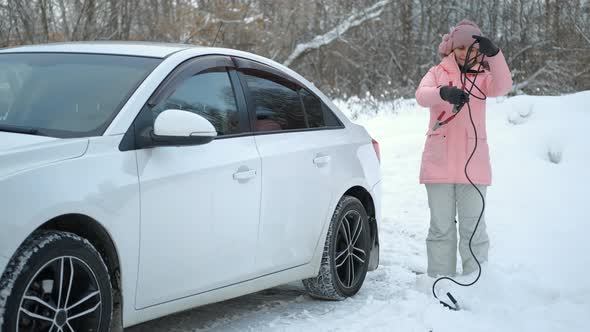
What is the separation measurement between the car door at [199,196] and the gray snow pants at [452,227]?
72.7 inches

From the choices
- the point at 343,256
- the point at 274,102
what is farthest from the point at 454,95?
the point at 343,256

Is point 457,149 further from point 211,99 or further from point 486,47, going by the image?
point 211,99

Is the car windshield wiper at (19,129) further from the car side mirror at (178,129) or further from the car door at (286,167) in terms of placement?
the car door at (286,167)

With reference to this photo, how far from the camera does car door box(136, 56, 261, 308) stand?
14.0ft

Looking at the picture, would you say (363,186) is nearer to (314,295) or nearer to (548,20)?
(314,295)

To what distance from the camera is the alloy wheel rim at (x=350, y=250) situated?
20.0ft

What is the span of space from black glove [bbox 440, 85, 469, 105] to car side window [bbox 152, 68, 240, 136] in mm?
1585

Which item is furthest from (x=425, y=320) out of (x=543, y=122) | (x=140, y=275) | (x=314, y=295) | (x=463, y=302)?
(x=543, y=122)

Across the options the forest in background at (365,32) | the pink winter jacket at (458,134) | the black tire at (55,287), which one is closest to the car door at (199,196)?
the black tire at (55,287)

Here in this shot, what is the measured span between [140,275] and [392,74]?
23846mm

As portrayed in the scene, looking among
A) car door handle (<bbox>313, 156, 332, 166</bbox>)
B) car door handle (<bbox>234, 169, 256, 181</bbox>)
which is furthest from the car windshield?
car door handle (<bbox>313, 156, 332, 166</bbox>)

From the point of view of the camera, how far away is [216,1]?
27797 millimetres

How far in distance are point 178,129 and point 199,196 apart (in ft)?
1.43

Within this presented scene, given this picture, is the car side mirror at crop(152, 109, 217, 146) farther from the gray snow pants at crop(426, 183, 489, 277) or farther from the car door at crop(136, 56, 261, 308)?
the gray snow pants at crop(426, 183, 489, 277)
